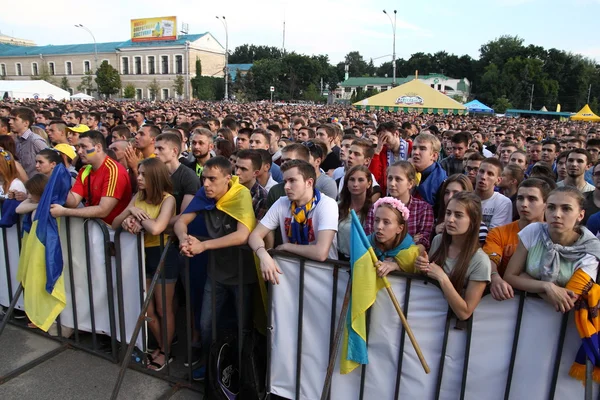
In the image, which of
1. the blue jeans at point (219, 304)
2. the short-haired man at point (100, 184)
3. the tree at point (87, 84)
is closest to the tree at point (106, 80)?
the tree at point (87, 84)

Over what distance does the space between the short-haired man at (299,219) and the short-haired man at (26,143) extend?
4.95m

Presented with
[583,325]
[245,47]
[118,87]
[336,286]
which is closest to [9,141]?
[336,286]

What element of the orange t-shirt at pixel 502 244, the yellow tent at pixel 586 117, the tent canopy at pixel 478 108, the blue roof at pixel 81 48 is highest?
the blue roof at pixel 81 48

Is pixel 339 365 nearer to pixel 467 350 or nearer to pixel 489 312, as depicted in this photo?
pixel 467 350

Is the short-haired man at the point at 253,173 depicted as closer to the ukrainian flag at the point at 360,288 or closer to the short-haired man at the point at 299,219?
the short-haired man at the point at 299,219

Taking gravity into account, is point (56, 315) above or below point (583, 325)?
below

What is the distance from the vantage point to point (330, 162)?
6.90 meters

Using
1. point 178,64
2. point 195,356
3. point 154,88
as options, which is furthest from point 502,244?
point 178,64

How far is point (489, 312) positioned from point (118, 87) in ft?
241

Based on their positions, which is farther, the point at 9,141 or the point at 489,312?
the point at 9,141

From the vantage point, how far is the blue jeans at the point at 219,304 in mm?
3432

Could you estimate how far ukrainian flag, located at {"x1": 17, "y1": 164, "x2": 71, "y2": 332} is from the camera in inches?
143

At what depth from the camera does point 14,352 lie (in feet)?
12.8

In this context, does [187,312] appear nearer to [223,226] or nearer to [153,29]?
[223,226]
